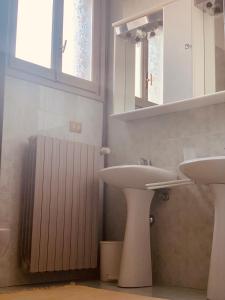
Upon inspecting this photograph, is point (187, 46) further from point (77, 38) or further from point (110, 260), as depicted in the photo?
point (110, 260)

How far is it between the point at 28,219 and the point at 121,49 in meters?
1.51

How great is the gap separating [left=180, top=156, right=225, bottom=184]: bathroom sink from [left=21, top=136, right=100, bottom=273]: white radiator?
949 millimetres

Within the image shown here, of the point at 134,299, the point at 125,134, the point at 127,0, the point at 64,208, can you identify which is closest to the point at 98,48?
the point at 127,0

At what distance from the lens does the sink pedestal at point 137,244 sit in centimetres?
272

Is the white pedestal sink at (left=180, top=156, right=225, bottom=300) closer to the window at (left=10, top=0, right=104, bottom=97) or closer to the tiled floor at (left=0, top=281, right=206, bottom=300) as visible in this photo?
the tiled floor at (left=0, top=281, right=206, bottom=300)

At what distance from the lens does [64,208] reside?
2.93 meters

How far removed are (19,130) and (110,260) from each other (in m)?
1.05

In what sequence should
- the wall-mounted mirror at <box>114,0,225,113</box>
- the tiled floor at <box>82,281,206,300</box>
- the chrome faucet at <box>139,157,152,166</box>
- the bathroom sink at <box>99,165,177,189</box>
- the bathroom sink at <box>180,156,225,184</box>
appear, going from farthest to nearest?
the chrome faucet at <box>139,157,152,166</box>
the wall-mounted mirror at <box>114,0,225,113</box>
the bathroom sink at <box>99,165,177,189</box>
the tiled floor at <box>82,281,206,300</box>
the bathroom sink at <box>180,156,225,184</box>

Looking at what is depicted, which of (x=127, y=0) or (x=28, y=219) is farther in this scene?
(x=127, y=0)

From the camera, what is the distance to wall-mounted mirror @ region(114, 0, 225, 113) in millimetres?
2916

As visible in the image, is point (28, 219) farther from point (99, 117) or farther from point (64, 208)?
point (99, 117)

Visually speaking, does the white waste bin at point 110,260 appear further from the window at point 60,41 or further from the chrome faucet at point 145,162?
the window at point 60,41

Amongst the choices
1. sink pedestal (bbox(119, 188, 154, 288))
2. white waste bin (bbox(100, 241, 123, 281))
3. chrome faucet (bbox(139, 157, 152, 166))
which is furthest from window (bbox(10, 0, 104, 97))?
white waste bin (bbox(100, 241, 123, 281))

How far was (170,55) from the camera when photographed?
3.11 metres
